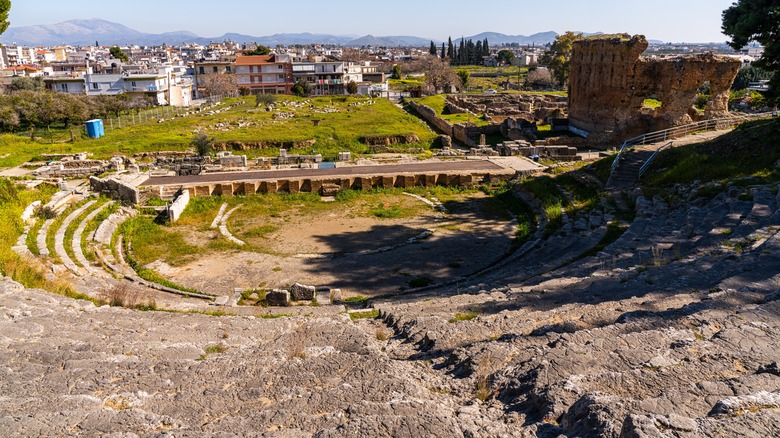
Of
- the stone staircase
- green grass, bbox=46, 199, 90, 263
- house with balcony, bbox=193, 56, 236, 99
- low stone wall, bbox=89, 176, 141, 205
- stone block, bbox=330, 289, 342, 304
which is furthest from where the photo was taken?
house with balcony, bbox=193, 56, 236, 99

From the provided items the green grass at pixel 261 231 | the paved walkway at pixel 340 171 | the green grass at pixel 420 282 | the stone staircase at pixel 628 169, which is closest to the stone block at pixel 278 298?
the green grass at pixel 420 282

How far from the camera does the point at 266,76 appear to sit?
9856 cm

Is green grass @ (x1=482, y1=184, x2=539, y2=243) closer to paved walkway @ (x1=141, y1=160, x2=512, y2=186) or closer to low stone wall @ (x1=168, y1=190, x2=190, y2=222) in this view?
paved walkway @ (x1=141, y1=160, x2=512, y2=186)

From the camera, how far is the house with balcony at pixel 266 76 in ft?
320

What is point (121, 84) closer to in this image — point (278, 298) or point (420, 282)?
point (278, 298)

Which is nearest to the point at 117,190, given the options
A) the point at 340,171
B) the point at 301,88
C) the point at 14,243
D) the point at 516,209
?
the point at 14,243

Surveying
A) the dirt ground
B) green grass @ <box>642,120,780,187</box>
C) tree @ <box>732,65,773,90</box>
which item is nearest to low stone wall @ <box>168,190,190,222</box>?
the dirt ground

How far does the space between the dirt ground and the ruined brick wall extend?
1956 centimetres

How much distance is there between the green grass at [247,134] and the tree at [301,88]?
25373mm

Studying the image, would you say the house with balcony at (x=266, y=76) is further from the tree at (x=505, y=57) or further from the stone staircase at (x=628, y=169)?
the tree at (x=505, y=57)

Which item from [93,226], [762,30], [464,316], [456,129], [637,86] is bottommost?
[93,226]

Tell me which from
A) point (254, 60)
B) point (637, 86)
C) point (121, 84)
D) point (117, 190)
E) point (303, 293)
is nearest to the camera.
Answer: point (303, 293)

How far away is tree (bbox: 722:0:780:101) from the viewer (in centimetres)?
2202

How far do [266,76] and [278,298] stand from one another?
8988 centimetres
